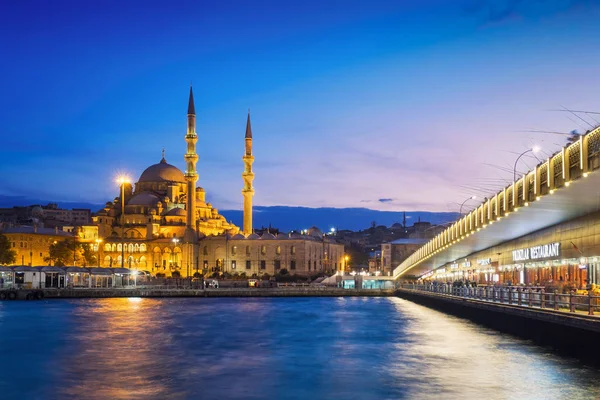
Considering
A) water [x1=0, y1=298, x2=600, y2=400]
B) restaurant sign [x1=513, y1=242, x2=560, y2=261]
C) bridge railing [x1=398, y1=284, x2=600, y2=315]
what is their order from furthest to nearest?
1. restaurant sign [x1=513, y1=242, x2=560, y2=261]
2. bridge railing [x1=398, y1=284, x2=600, y2=315]
3. water [x1=0, y1=298, x2=600, y2=400]

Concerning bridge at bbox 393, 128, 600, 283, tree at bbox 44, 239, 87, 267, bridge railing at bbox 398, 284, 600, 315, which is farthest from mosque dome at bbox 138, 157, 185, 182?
bridge railing at bbox 398, 284, 600, 315

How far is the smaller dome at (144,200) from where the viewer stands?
13150cm

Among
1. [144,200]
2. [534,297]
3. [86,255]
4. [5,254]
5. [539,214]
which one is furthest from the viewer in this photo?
[144,200]

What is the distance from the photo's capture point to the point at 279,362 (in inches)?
1006

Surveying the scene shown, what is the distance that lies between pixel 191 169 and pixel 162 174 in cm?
2935

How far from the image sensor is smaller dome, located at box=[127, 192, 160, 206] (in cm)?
13150

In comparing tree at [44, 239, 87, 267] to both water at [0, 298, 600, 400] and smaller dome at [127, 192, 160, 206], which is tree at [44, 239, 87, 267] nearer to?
smaller dome at [127, 192, 160, 206]

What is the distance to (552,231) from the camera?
39156 millimetres

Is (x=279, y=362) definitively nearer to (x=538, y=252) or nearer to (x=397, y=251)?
(x=538, y=252)

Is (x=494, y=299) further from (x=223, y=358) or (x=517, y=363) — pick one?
(x=223, y=358)

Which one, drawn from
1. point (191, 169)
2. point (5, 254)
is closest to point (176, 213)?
point (191, 169)

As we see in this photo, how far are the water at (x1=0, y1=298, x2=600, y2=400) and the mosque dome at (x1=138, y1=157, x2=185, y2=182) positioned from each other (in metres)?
97.9

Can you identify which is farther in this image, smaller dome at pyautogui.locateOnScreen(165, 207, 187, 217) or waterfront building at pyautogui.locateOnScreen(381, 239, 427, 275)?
waterfront building at pyautogui.locateOnScreen(381, 239, 427, 275)

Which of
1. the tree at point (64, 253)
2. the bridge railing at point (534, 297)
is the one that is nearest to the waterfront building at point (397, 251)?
the tree at point (64, 253)
